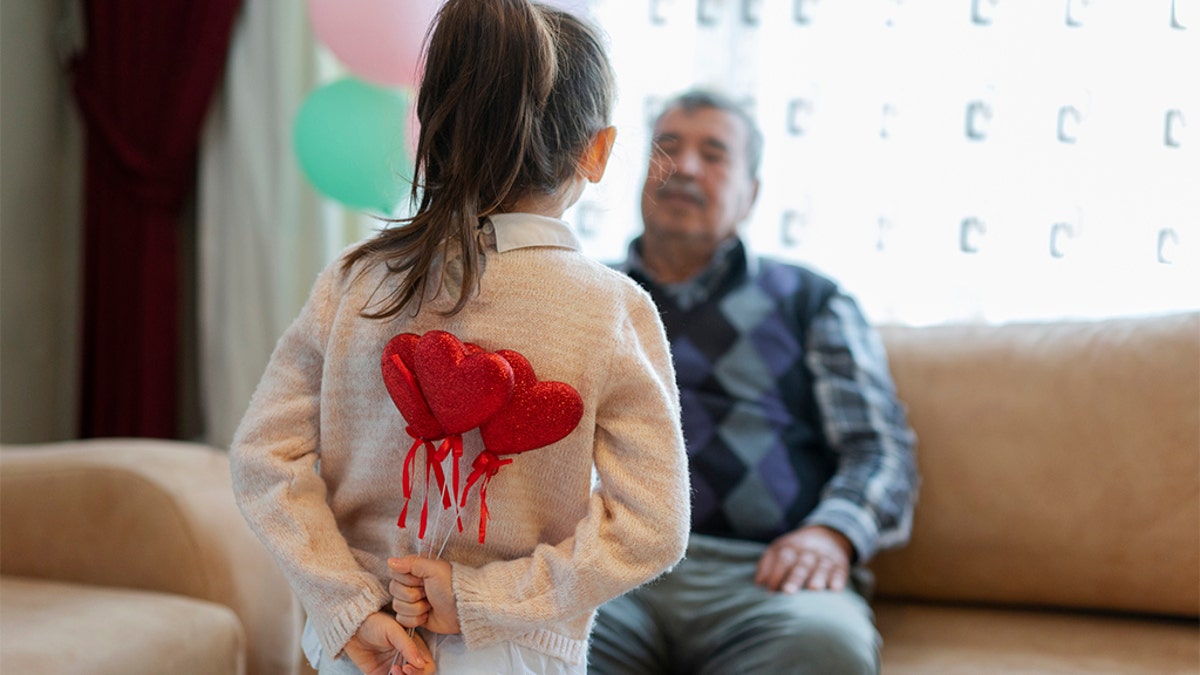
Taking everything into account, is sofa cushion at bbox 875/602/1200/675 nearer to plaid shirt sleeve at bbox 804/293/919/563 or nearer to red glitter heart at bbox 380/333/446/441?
plaid shirt sleeve at bbox 804/293/919/563

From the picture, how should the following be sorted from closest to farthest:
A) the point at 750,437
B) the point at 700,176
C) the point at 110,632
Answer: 1. the point at 110,632
2. the point at 750,437
3. the point at 700,176

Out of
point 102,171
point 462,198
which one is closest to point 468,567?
point 462,198

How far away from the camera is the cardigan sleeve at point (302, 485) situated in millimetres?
896

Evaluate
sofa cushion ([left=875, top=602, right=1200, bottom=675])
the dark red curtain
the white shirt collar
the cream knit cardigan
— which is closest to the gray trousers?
sofa cushion ([left=875, top=602, right=1200, bottom=675])

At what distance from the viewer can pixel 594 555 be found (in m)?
0.85

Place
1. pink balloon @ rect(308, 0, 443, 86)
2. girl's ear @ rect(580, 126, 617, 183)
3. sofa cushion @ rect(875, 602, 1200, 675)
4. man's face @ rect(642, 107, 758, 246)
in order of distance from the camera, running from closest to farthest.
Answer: girl's ear @ rect(580, 126, 617, 183)
sofa cushion @ rect(875, 602, 1200, 675)
man's face @ rect(642, 107, 758, 246)
pink balloon @ rect(308, 0, 443, 86)

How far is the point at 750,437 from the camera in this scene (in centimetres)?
163

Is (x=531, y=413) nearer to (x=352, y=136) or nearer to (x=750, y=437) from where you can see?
(x=750, y=437)

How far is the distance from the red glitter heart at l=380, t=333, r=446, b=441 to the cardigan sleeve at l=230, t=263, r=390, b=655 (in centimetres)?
11

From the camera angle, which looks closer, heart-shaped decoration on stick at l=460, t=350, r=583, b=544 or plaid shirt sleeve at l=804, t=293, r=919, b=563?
heart-shaped decoration on stick at l=460, t=350, r=583, b=544

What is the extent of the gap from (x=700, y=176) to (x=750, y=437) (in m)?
0.49

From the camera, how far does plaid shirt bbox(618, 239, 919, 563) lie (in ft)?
5.09

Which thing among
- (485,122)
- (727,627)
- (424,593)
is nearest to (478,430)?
(424,593)

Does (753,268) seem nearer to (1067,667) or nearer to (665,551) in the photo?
(1067,667)
